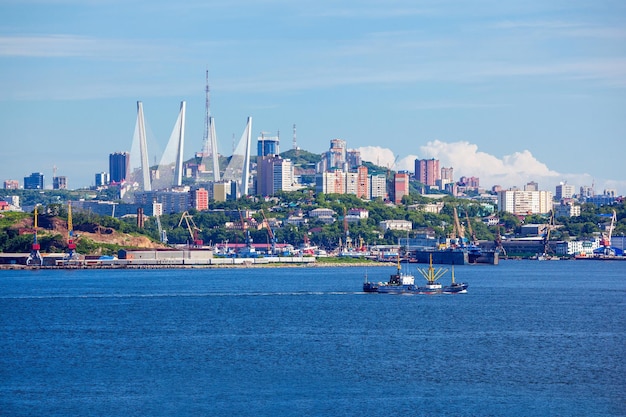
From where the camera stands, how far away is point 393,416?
70.6ft

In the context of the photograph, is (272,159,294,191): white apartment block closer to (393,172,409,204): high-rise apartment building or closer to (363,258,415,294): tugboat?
(393,172,409,204): high-rise apartment building

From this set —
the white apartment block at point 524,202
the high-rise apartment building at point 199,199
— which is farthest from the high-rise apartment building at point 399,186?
the high-rise apartment building at point 199,199

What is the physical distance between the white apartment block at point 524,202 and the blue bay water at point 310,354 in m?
124

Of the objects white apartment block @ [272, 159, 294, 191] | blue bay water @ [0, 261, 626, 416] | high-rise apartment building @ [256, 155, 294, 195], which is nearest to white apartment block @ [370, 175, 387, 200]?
high-rise apartment building @ [256, 155, 294, 195]

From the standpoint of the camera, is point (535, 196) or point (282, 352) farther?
point (535, 196)

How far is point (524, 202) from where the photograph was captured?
17338 centimetres

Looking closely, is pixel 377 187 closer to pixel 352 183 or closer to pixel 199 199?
pixel 352 183

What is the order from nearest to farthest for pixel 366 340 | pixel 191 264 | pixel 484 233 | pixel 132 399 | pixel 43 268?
pixel 132 399
pixel 366 340
pixel 43 268
pixel 191 264
pixel 484 233

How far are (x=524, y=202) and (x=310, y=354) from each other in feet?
485

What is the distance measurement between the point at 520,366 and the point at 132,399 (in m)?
8.80

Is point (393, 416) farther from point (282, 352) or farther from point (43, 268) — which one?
point (43, 268)

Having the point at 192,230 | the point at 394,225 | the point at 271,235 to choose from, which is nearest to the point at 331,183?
the point at 394,225

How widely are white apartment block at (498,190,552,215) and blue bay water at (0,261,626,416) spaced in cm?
12407

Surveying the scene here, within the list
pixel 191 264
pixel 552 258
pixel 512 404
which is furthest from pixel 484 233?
pixel 512 404
